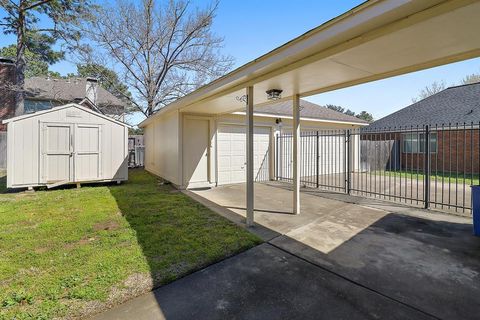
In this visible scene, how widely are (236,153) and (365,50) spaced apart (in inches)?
275

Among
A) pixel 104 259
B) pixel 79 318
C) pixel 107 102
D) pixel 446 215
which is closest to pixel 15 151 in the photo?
pixel 104 259

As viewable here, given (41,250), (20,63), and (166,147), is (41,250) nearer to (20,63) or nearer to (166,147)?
(166,147)

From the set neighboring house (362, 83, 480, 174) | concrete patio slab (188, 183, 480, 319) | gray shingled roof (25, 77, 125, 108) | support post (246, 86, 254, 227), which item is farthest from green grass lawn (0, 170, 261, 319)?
gray shingled roof (25, 77, 125, 108)

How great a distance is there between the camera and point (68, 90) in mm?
21672

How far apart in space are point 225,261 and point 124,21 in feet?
64.1

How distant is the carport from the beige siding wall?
408cm

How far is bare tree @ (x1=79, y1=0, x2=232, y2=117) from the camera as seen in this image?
1733 cm

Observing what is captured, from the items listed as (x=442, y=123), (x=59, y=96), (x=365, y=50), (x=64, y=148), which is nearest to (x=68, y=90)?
(x=59, y=96)

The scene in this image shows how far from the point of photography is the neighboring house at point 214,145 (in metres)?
8.76

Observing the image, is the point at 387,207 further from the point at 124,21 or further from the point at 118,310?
the point at 124,21

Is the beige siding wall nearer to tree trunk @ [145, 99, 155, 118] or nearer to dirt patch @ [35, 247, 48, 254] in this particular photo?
dirt patch @ [35, 247, 48, 254]

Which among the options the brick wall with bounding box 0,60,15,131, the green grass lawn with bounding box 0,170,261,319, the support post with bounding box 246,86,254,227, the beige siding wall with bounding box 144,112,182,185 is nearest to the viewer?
the green grass lawn with bounding box 0,170,261,319

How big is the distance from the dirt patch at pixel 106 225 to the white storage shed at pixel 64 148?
4827 millimetres

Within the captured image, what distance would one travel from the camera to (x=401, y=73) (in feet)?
13.2
